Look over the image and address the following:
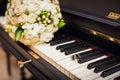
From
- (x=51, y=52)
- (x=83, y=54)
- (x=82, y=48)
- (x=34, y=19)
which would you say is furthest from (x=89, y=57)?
(x=34, y=19)

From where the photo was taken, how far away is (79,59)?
142 centimetres

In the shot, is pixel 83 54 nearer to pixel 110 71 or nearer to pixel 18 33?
pixel 110 71

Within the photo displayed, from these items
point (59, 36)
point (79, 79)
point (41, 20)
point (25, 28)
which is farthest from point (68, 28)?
point (79, 79)

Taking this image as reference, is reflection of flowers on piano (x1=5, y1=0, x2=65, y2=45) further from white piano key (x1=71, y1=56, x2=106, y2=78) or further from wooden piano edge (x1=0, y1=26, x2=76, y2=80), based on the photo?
white piano key (x1=71, y1=56, x2=106, y2=78)

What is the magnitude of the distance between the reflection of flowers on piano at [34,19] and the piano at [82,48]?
0.28 ft

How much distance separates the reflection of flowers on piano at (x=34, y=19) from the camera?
1.63 metres

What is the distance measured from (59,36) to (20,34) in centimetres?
36

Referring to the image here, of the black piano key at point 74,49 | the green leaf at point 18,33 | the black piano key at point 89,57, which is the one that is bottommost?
the black piano key at point 89,57

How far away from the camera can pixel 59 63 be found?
55.7 inches

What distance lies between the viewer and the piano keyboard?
49.4 inches

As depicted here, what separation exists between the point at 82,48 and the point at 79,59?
0.63 ft

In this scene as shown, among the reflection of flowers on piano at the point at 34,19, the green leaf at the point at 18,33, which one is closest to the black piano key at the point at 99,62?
the reflection of flowers on piano at the point at 34,19

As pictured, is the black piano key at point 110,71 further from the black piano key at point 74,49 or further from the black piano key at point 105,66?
the black piano key at point 74,49

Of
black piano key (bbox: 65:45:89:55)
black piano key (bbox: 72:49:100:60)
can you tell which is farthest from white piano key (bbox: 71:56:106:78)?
black piano key (bbox: 65:45:89:55)
